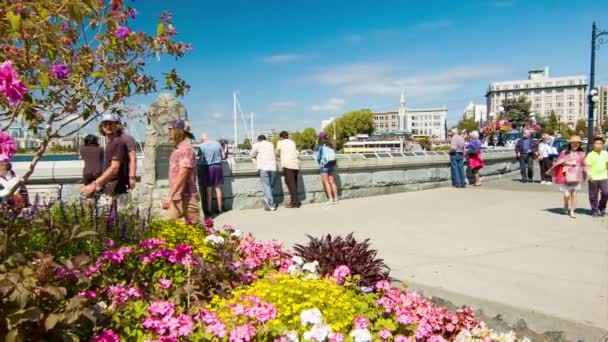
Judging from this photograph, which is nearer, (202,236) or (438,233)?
(202,236)

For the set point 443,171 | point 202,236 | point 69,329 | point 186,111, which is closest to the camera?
point 69,329

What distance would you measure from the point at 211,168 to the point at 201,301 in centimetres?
618

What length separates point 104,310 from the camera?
97.8 inches

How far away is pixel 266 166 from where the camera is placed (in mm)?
9695

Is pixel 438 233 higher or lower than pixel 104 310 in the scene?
lower

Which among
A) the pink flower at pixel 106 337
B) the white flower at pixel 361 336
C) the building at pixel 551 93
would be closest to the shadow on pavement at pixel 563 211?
the white flower at pixel 361 336

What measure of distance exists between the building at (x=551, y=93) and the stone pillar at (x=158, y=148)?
144789mm

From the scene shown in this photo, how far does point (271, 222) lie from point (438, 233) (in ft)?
10.0

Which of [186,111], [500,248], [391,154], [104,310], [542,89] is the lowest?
[500,248]

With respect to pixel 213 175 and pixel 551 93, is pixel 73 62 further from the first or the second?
pixel 551 93

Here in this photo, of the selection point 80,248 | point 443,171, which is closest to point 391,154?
point 443,171

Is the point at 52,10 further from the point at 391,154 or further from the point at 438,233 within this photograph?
the point at 391,154

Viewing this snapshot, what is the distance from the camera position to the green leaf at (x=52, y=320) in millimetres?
1810

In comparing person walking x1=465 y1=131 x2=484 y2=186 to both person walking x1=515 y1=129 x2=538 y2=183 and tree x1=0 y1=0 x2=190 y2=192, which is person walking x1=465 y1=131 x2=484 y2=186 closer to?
person walking x1=515 y1=129 x2=538 y2=183
